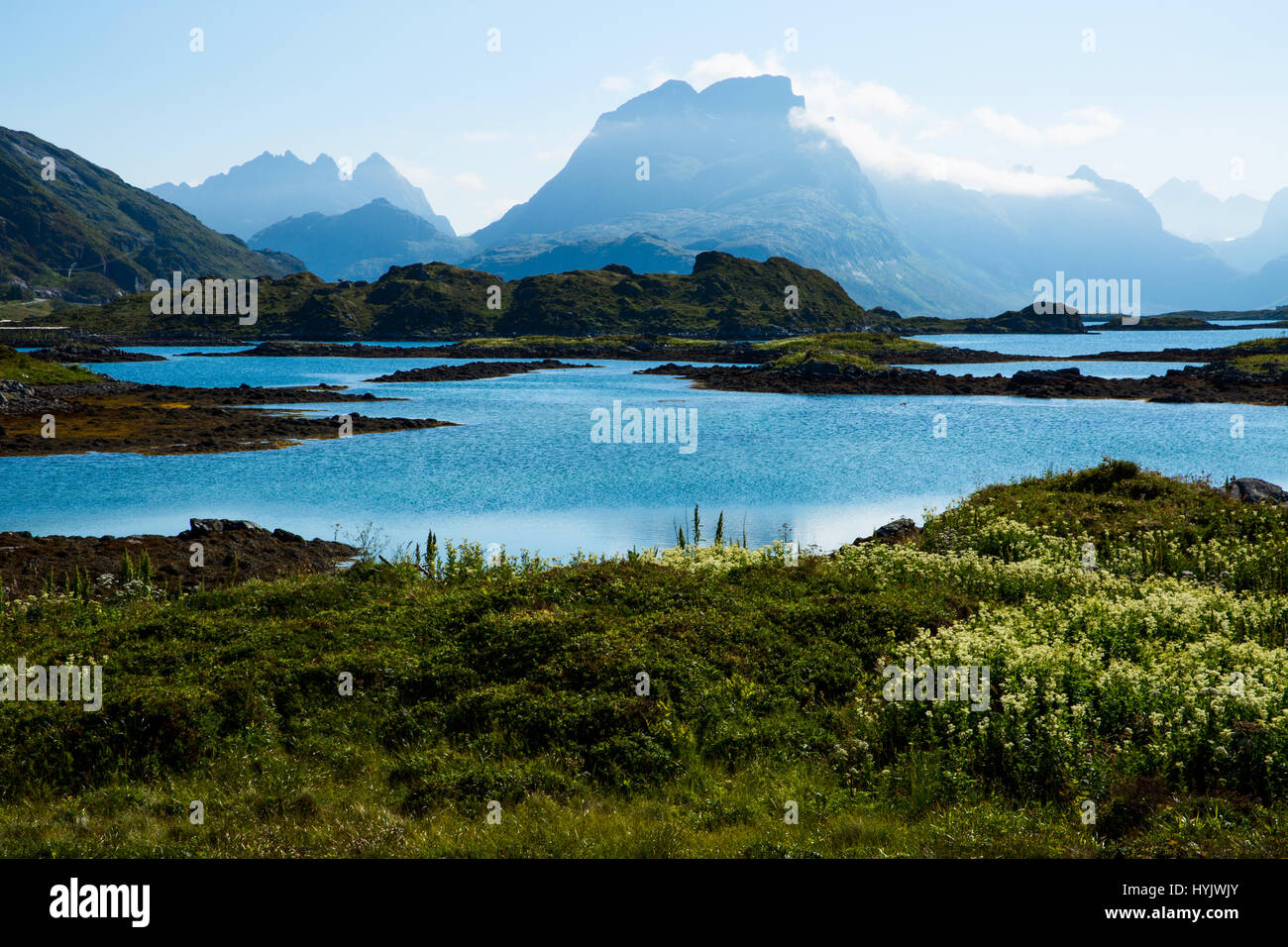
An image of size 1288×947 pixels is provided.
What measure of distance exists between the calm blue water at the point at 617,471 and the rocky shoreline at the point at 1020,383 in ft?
23.7

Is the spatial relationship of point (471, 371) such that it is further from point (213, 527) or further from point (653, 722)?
point (653, 722)

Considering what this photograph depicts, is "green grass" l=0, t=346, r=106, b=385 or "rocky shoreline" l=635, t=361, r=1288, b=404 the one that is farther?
"rocky shoreline" l=635, t=361, r=1288, b=404

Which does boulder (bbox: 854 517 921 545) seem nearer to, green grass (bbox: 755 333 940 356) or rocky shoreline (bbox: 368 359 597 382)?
rocky shoreline (bbox: 368 359 597 382)

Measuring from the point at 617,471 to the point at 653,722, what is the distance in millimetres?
37251

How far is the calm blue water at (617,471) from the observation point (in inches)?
1390

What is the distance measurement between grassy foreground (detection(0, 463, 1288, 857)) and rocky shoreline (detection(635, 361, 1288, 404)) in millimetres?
84412

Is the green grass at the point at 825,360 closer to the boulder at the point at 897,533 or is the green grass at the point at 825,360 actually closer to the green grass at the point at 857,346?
the green grass at the point at 857,346

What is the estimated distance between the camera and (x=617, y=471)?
49.5m

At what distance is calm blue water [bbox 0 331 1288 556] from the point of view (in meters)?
35.3

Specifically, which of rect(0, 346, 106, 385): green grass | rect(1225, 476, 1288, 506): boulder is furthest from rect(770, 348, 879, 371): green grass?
rect(1225, 476, 1288, 506): boulder

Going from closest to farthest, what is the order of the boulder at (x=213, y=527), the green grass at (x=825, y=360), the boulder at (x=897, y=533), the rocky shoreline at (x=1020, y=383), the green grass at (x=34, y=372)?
the boulder at (x=897, y=533), the boulder at (x=213, y=527), the green grass at (x=34, y=372), the rocky shoreline at (x=1020, y=383), the green grass at (x=825, y=360)

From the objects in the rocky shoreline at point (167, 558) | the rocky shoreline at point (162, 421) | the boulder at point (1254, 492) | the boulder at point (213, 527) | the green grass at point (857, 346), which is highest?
the green grass at point (857, 346)

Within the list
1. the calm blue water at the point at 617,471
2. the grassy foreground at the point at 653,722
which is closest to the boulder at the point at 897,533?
the calm blue water at the point at 617,471
